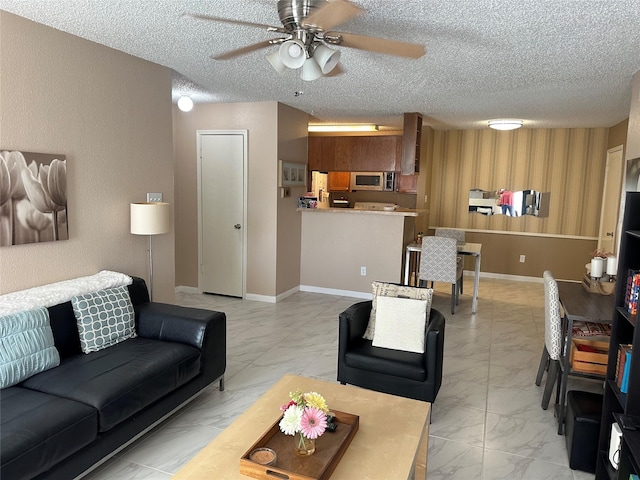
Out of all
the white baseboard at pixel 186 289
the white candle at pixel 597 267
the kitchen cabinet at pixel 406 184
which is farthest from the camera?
the kitchen cabinet at pixel 406 184

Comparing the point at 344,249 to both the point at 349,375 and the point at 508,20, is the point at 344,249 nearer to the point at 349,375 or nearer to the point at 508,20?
the point at 349,375

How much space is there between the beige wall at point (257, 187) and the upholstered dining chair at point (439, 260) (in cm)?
183

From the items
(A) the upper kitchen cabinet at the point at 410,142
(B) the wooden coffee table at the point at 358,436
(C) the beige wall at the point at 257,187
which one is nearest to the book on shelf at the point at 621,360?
(B) the wooden coffee table at the point at 358,436

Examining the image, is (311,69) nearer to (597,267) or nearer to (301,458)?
(301,458)

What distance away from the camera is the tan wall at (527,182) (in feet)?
22.8

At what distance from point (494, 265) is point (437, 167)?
194cm

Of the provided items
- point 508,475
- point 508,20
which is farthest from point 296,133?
point 508,475

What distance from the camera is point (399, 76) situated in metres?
3.94

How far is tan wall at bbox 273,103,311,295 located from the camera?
5.66m

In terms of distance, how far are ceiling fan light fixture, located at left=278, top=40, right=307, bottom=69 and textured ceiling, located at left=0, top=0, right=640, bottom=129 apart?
340 millimetres

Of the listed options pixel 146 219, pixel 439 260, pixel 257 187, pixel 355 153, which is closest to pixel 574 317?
pixel 439 260

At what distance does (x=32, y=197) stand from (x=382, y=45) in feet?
7.76

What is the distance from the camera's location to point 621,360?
2197mm

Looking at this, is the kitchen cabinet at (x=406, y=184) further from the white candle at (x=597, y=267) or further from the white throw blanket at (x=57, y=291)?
the white throw blanket at (x=57, y=291)
